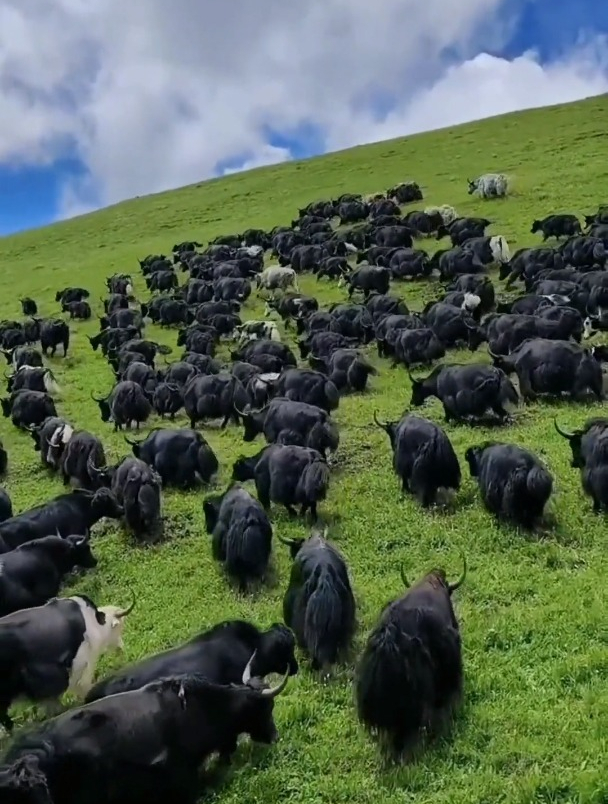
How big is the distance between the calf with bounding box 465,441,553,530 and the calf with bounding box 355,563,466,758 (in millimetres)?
3198

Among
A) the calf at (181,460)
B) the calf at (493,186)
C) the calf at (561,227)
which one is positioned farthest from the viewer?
the calf at (493,186)

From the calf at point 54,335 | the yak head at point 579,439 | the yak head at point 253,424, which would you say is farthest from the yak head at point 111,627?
the calf at point 54,335

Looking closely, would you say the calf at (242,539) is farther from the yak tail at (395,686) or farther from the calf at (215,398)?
the calf at (215,398)

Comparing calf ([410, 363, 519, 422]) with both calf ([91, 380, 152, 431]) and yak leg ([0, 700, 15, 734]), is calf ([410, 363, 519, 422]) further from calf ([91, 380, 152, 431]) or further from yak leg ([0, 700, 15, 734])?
yak leg ([0, 700, 15, 734])

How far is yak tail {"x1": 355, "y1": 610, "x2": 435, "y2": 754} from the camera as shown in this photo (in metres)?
6.33

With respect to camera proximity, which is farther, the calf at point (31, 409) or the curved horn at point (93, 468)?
the calf at point (31, 409)

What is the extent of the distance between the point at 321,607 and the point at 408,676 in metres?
1.57

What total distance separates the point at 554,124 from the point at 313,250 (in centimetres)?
2837

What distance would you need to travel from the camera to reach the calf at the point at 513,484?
9.80m

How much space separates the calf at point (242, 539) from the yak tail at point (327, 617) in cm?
170

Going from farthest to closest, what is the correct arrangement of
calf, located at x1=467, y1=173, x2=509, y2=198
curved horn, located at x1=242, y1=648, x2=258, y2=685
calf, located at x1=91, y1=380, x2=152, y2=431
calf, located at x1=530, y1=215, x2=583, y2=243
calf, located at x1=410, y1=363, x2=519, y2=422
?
calf, located at x1=467, y1=173, x2=509, y2=198, calf, located at x1=530, y1=215, x2=583, y2=243, calf, located at x1=91, y1=380, x2=152, y2=431, calf, located at x1=410, y1=363, x2=519, y2=422, curved horn, located at x1=242, y1=648, x2=258, y2=685

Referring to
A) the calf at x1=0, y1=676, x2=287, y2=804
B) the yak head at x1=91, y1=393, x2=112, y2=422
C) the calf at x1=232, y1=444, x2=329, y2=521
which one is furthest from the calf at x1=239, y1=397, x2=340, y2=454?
the calf at x1=0, y1=676, x2=287, y2=804

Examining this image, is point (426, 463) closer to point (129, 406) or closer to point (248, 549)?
point (248, 549)

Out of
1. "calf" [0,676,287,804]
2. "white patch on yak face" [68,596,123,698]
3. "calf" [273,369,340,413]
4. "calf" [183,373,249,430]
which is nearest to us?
"calf" [0,676,287,804]
